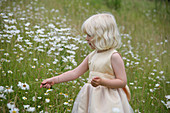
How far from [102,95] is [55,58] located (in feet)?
4.68

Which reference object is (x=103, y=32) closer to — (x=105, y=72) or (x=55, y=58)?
(x=105, y=72)

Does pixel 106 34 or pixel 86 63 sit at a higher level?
pixel 106 34

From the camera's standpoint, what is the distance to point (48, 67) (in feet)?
8.46

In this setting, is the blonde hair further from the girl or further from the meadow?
the meadow

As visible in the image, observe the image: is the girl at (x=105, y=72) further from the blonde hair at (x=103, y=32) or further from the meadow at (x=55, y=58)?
the meadow at (x=55, y=58)

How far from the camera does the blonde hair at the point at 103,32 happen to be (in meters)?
1.54

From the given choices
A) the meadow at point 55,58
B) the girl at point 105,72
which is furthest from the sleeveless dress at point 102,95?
the meadow at point 55,58

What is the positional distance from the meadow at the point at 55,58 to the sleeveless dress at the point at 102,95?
223 millimetres

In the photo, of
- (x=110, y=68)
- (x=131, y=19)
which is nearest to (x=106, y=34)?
(x=110, y=68)

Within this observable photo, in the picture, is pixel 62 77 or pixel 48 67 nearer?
pixel 62 77

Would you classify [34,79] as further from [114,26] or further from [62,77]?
[114,26]

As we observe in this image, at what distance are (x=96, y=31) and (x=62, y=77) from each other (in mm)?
489

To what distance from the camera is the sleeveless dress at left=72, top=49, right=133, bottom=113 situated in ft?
4.83

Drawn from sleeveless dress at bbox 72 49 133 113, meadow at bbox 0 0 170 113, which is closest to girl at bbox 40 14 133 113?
sleeveless dress at bbox 72 49 133 113
